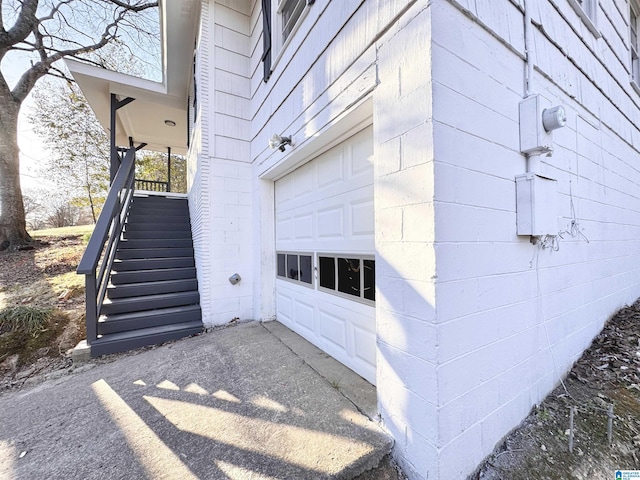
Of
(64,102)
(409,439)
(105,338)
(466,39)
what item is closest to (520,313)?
(409,439)

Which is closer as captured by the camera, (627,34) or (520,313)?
(520,313)

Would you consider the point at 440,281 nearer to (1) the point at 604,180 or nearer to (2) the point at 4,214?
(1) the point at 604,180

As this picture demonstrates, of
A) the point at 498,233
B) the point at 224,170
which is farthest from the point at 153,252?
the point at 498,233

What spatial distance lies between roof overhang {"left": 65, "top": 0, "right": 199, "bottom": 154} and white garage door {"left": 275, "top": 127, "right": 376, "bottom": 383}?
371 cm

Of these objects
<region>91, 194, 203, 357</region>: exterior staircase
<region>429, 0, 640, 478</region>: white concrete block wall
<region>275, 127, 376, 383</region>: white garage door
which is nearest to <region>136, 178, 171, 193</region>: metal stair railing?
<region>91, 194, 203, 357</region>: exterior staircase

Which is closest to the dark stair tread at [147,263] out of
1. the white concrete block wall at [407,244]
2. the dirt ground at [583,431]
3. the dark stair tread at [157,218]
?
the dark stair tread at [157,218]

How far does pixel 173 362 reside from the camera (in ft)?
9.37

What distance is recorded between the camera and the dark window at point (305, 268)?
10.7 feet

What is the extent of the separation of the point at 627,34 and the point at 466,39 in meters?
4.73

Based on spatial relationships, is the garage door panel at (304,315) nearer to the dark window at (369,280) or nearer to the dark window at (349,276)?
the dark window at (349,276)

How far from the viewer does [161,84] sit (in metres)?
5.77

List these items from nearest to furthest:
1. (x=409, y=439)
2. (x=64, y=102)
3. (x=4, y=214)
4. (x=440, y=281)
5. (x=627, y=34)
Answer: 1. (x=440, y=281)
2. (x=409, y=439)
3. (x=627, y=34)
4. (x=4, y=214)
5. (x=64, y=102)

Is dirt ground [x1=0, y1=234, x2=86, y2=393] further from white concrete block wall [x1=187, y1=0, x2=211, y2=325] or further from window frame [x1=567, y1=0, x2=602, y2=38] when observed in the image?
window frame [x1=567, y1=0, x2=602, y2=38]

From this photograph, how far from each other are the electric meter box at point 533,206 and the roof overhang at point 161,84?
17.8 ft
